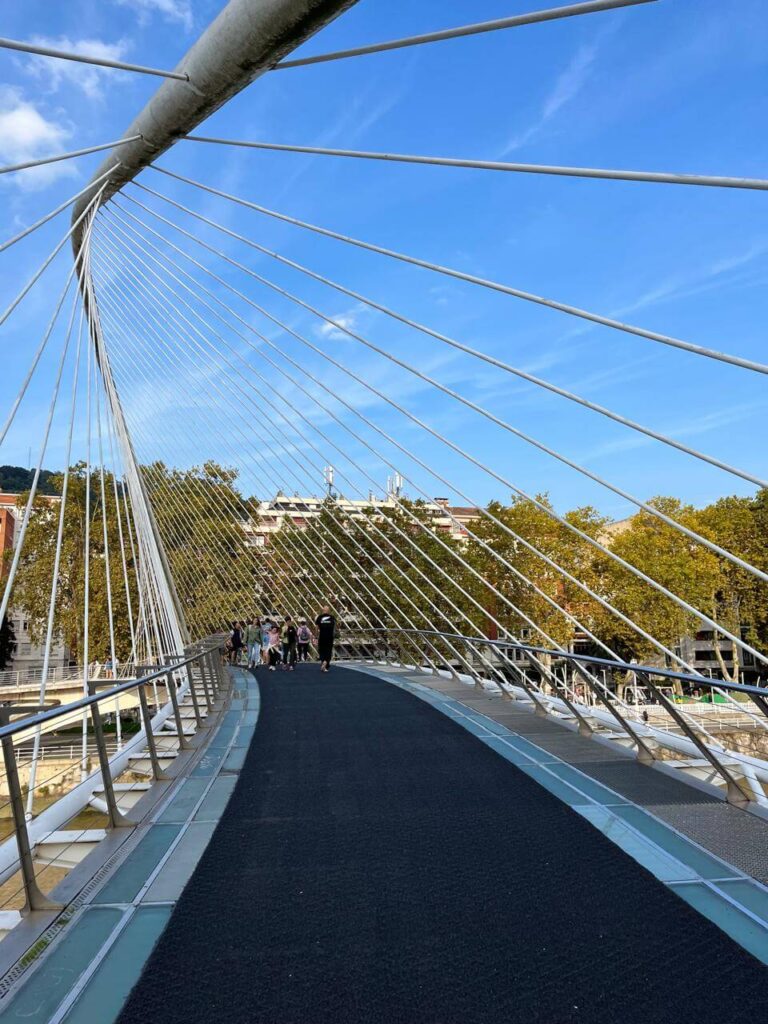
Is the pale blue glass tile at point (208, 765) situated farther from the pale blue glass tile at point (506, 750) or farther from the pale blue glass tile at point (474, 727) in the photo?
the pale blue glass tile at point (474, 727)

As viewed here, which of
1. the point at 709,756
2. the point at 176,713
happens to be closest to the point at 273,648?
the point at 176,713

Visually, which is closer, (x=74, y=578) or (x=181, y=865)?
(x=181, y=865)

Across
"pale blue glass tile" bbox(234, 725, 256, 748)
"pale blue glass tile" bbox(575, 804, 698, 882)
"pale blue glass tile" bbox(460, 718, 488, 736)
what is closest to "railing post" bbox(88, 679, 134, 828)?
"pale blue glass tile" bbox(575, 804, 698, 882)

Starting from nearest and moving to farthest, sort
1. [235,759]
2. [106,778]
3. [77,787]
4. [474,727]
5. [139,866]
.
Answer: [139,866] < [106,778] < [77,787] < [235,759] < [474,727]

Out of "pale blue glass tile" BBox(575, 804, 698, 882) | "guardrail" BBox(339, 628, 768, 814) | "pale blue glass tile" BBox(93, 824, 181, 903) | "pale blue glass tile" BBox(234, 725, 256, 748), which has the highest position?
"guardrail" BBox(339, 628, 768, 814)

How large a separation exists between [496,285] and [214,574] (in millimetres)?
18661

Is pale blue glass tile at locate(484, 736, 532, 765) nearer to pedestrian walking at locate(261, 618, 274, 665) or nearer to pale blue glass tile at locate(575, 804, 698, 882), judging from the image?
pale blue glass tile at locate(575, 804, 698, 882)

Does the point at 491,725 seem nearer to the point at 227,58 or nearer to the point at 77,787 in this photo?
the point at 77,787

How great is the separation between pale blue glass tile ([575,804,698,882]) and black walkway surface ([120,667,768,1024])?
0.25 feet

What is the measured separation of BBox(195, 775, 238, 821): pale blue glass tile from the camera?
448cm

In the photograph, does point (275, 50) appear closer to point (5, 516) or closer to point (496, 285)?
point (496, 285)

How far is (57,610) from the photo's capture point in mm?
33406

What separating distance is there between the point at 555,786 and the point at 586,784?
0.19m

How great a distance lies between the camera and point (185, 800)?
15.9ft
